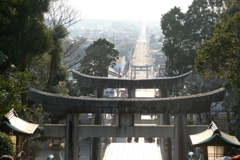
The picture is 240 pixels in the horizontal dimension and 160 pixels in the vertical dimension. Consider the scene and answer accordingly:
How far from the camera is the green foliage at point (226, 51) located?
14.1 meters

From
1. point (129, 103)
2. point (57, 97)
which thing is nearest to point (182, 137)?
point (129, 103)

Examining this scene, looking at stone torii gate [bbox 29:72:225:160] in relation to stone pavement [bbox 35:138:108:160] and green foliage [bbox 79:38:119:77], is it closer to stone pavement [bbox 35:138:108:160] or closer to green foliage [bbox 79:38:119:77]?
stone pavement [bbox 35:138:108:160]

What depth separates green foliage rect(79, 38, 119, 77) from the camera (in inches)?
1204

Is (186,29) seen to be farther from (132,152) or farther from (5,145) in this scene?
(5,145)

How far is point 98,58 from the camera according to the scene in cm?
3044

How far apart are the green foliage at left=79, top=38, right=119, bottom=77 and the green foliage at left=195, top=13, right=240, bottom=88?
54.1ft

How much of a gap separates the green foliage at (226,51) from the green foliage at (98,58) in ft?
54.1

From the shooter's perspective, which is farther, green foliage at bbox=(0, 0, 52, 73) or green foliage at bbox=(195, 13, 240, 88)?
green foliage at bbox=(0, 0, 52, 73)

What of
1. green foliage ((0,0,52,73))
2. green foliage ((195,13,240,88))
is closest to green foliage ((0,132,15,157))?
green foliage ((0,0,52,73))

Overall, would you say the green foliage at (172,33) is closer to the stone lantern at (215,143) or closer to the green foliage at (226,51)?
the green foliage at (226,51)

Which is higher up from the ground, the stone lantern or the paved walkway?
the stone lantern

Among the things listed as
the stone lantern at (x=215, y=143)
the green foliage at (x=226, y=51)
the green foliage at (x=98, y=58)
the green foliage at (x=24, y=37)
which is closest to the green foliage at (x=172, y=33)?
the green foliage at (x=98, y=58)

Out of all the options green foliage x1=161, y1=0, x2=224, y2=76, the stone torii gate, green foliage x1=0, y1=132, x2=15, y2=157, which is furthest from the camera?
green foliage x1=161, y1=0, x2=224, y2=76

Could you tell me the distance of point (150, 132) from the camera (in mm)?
12656
